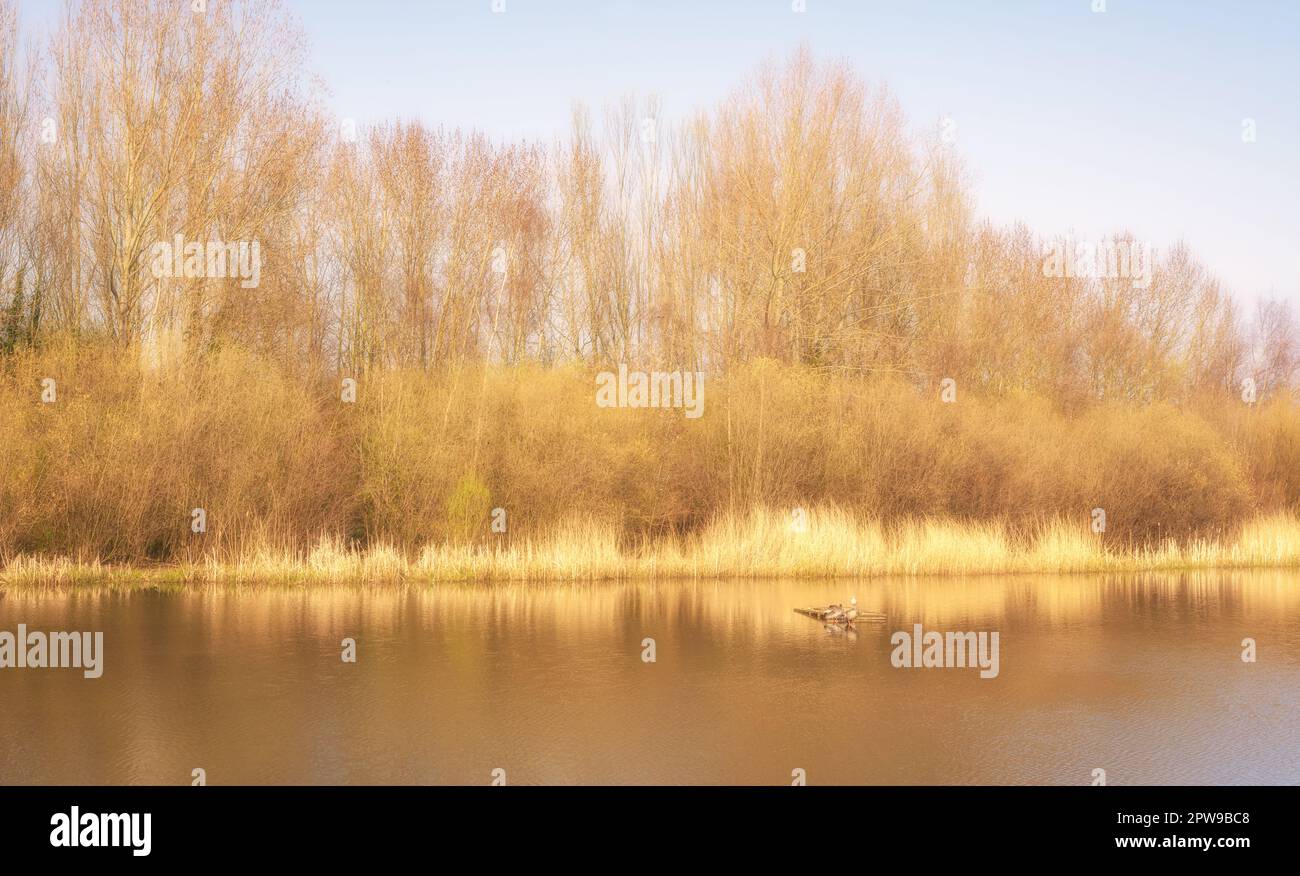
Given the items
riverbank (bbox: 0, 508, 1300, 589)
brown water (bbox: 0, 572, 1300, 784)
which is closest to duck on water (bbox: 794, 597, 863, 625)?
brown water (bbox: 0, 572, 1300, 784)

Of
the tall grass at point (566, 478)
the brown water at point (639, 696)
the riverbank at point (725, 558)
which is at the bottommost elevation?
the brown water at point (639, 696)

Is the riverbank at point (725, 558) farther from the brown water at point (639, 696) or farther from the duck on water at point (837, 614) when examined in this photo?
the duck on water at point (837, 614)

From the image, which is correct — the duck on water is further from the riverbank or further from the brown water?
the riverbank

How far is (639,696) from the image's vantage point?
9.66 m

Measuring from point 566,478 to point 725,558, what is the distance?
11.4ft

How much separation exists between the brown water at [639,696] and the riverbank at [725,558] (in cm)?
188

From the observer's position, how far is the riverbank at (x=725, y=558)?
17281mm

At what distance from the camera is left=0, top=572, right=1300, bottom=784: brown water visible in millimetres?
7648

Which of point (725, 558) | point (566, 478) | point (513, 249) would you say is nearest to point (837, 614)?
point (725, 558)

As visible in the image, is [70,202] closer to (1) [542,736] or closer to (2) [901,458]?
(2) [901,458]

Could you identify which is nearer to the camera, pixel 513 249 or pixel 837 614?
pixel 837 614

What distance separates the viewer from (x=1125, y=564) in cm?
1983

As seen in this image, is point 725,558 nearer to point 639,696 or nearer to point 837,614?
point 837,614

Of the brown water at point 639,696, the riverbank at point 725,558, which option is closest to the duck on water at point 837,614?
the brown water at point 639,696
